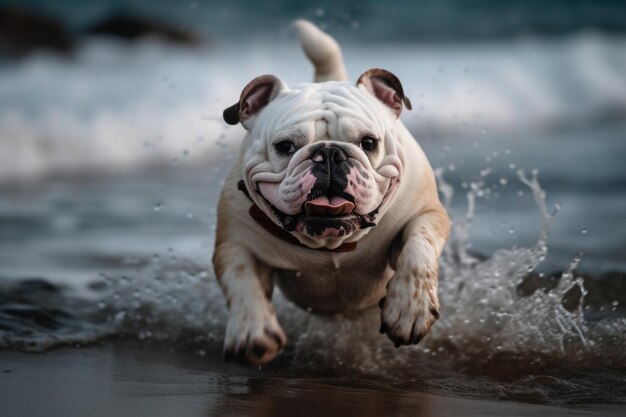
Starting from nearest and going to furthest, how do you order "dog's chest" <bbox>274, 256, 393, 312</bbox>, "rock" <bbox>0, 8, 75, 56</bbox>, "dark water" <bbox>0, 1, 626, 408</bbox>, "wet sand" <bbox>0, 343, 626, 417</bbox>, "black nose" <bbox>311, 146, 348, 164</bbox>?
"wet sand" <bbox>0, 343, 626, 417</bbox>, "black nose" <bbox>311, 146, 348, 164</bbox>, "dog's chest" <bbox>274, 256, 393, 312</bbox>, "dark water" <bbox>0, 1, 626, 408</bbox>, "rock" <bbox>0, 8, 75, 56</bbox>

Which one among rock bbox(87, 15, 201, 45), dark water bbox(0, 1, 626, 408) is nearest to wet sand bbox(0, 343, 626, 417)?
dark water bbox(0, 1, 626, 408)

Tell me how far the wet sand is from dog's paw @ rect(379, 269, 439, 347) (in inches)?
7.4

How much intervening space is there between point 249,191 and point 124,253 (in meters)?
3.34

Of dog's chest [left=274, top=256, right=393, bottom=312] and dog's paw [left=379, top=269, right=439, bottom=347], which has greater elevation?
dog's chest [left=274, top=256, right=393, bottom=312]

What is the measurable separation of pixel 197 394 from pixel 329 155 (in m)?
0.80

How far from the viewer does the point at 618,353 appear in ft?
12.1

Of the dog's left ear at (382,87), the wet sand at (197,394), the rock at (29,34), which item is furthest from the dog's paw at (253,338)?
the rock at (29,34)

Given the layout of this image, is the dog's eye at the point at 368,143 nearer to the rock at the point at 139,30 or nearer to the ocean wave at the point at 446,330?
the ocean wave at the point at 446,330

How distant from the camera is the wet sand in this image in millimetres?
2893

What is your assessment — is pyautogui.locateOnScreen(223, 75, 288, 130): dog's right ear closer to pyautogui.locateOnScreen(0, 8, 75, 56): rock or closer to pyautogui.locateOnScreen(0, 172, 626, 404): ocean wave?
pyautogui.locateOnScreen(0, 172, 626, 404): ocean wave

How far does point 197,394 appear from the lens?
3121mm

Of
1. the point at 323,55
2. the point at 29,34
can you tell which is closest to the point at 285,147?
the point at 323,55

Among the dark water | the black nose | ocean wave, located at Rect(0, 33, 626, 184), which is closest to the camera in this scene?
the black nose

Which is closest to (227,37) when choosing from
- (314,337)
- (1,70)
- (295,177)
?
(1,70)
